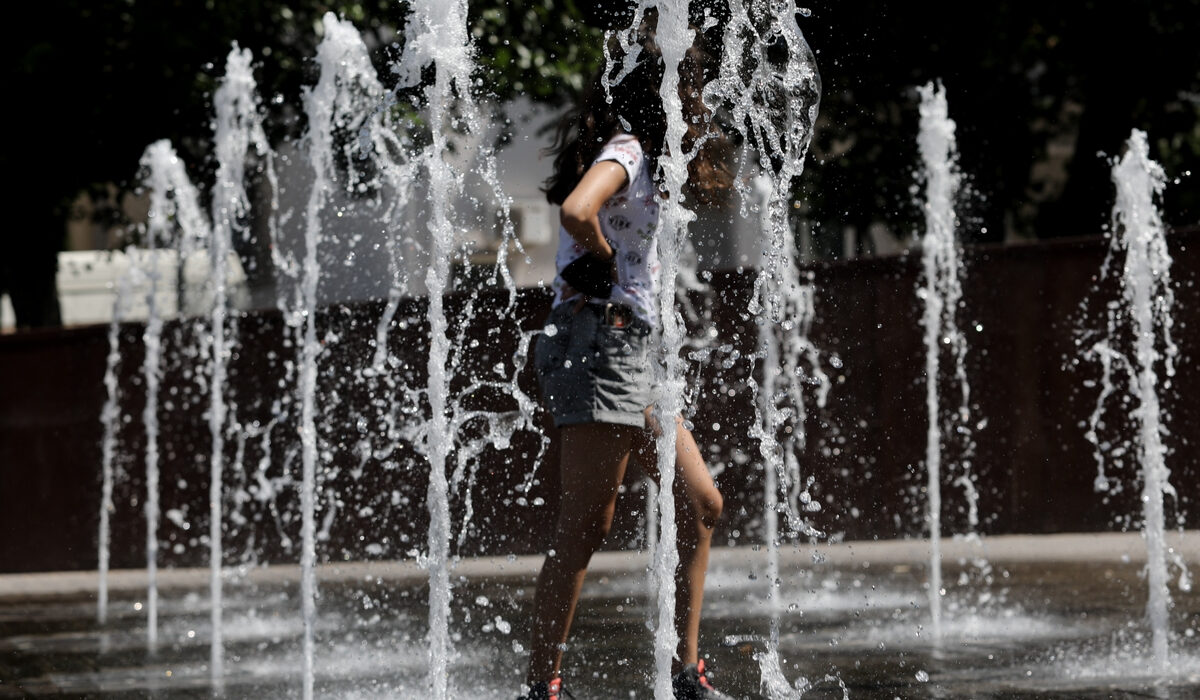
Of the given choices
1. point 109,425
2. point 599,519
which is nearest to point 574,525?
point 599,519

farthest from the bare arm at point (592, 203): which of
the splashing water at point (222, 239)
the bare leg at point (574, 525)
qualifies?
the splashing water at point (222, 239)

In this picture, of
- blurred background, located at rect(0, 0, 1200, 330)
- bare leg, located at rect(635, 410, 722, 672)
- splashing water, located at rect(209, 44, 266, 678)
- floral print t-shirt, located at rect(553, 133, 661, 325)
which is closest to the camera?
floral print t-shirt, located at rect(553, 133, 661, 325)

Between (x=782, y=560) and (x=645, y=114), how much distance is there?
16.2 ft

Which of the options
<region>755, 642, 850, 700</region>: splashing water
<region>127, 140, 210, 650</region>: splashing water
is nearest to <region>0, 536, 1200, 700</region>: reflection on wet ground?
<region>755, 642, 850, 700</region>: splashing water

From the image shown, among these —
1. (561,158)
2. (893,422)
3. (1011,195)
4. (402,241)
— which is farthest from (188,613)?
(1011,195)

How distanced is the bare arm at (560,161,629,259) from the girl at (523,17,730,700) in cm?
4

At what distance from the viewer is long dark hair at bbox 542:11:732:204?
342cm

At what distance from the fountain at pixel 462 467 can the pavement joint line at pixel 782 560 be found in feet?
0.09

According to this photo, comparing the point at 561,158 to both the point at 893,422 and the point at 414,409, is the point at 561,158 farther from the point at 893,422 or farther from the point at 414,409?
the point at 893,422

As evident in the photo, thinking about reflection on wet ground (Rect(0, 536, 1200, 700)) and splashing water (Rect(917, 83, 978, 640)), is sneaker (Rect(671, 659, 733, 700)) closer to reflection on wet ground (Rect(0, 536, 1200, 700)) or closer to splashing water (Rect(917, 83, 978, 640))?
reflection on wet ground (Rect(0, 536, 1200, 700))

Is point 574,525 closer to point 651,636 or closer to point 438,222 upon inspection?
point 438,222

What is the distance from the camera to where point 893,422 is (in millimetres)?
7500

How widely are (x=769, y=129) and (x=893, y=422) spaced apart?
3.72 meters

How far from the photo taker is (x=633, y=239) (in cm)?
340
